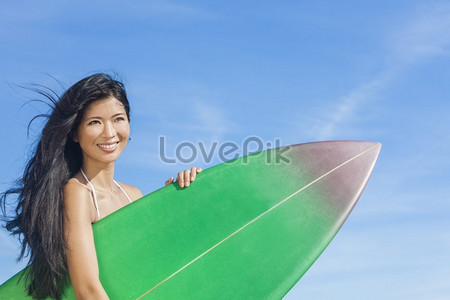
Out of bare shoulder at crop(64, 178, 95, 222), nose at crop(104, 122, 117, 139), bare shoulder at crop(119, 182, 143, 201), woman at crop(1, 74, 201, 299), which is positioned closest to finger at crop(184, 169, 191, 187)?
woman at crop(1, 74, 201, 299)

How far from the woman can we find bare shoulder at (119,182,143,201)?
16 cm

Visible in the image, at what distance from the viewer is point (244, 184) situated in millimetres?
3502

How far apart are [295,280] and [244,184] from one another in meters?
0.69

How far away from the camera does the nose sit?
125 inches

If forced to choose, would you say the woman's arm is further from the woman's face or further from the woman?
the woman's face

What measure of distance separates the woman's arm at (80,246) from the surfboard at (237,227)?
0.75 ft

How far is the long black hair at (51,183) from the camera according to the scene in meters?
2.95

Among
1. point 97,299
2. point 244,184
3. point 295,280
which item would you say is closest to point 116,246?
point 97,299

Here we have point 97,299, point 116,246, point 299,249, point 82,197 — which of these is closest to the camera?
point 97,299

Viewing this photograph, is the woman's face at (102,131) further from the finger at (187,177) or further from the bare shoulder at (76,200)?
the finger at (187,177)

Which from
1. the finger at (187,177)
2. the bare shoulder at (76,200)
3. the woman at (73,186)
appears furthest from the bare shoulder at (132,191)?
the bare shoulder at (76,200)

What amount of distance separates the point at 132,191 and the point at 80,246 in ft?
2.64

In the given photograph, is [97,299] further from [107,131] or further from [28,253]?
[107,131]

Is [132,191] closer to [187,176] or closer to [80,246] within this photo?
[187,176]
